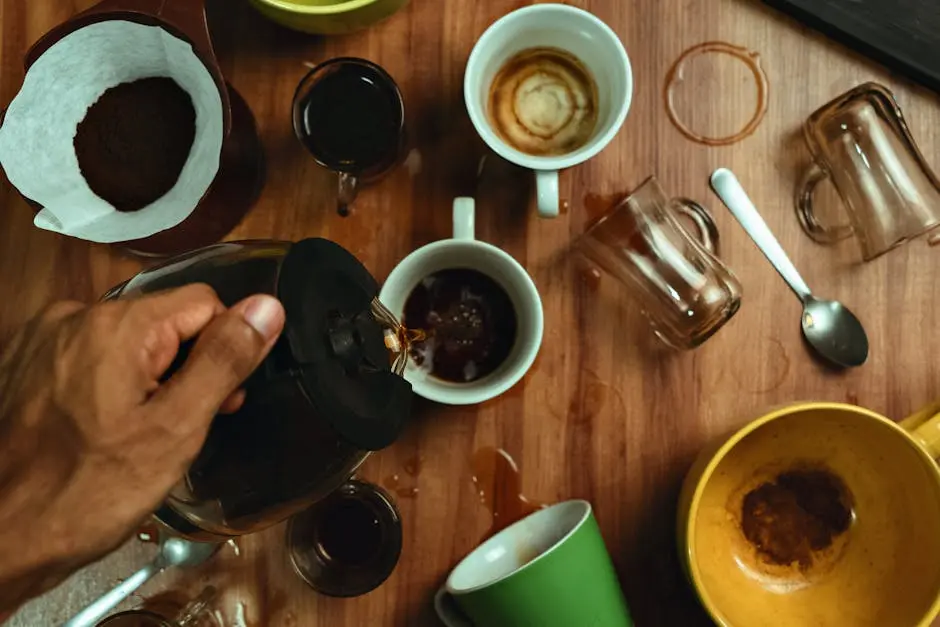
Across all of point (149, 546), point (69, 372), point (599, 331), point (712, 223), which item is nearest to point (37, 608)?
point (149, 546)

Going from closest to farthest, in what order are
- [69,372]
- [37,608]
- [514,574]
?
[69,372] < [514,574] < [37,608]

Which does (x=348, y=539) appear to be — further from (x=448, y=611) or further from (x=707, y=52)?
(x=707, y=52)

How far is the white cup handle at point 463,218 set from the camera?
30.0 inches

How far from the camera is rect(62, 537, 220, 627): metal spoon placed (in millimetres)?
743

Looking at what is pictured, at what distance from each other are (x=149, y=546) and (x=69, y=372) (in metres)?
0.31

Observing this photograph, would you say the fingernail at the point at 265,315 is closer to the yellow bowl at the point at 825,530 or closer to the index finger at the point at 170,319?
the index finger at the point at 170,319

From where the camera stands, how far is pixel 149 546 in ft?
2.57

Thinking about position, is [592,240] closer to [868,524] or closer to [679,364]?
[679,364]

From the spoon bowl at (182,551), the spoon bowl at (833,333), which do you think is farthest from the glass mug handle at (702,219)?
the spoon bowl at (182,551)

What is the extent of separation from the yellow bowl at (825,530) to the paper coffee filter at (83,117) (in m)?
0.52

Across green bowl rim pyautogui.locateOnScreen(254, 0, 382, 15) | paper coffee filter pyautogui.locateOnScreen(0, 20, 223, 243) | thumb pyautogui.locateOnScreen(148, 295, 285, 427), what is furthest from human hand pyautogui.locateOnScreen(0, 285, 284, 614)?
green bowl rim pyautogui.locateOnScreen(254, 0, 382, 15)

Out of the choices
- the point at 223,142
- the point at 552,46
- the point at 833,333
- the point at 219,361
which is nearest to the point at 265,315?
the point at 219,361

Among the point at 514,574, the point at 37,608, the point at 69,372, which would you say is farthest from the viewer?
the point at 37,608

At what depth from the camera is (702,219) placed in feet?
2.67
